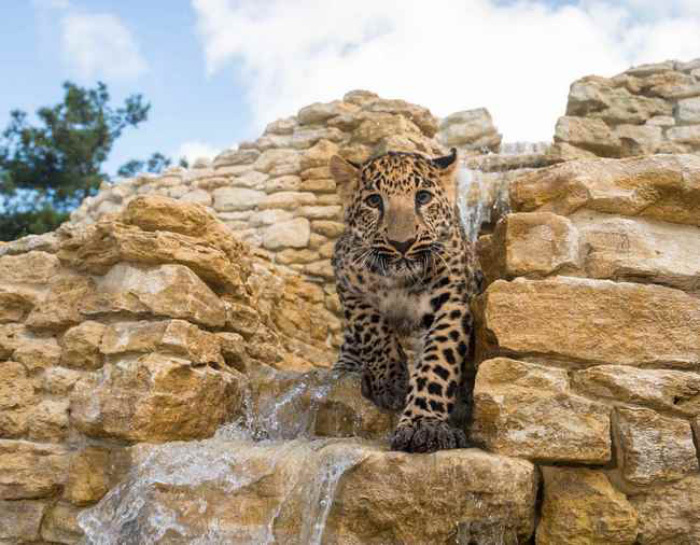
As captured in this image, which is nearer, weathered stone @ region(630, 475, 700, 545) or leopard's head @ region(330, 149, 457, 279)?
weathered stone @ region(630, 475, 700, 545)

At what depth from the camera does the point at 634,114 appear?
25.9ft

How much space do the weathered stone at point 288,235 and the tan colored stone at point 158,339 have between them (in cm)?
333

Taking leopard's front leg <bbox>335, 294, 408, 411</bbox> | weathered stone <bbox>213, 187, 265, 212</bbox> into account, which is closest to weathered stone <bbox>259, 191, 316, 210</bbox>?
weathered stone <bbox>213, 187, 265, 212</bbox>

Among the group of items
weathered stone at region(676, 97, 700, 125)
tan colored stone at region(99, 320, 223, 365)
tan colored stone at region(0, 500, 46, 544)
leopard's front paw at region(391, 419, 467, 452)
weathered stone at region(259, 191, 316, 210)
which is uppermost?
weathered stone at region(676, 97, 700, 125)

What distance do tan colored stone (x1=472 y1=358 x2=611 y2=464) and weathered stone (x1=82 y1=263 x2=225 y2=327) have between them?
188 centimetres

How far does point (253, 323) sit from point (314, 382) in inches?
29.6

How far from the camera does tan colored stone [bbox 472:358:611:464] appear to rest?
2.63 metres

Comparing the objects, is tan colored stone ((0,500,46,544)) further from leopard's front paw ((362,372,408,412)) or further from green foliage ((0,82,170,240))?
green foliage ((0,82,170,240))

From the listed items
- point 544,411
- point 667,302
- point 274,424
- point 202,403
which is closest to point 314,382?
point 274,424

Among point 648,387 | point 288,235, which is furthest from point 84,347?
point 288,235

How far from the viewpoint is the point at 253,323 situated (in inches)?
180

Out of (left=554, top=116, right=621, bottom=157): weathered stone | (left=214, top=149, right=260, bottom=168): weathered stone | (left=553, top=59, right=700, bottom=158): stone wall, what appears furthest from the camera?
(left=214, top=149, right=260, bottom=168): weathered stone

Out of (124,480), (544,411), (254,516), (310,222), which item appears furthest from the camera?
(310,222)

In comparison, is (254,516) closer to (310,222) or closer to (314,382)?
(314,382)
